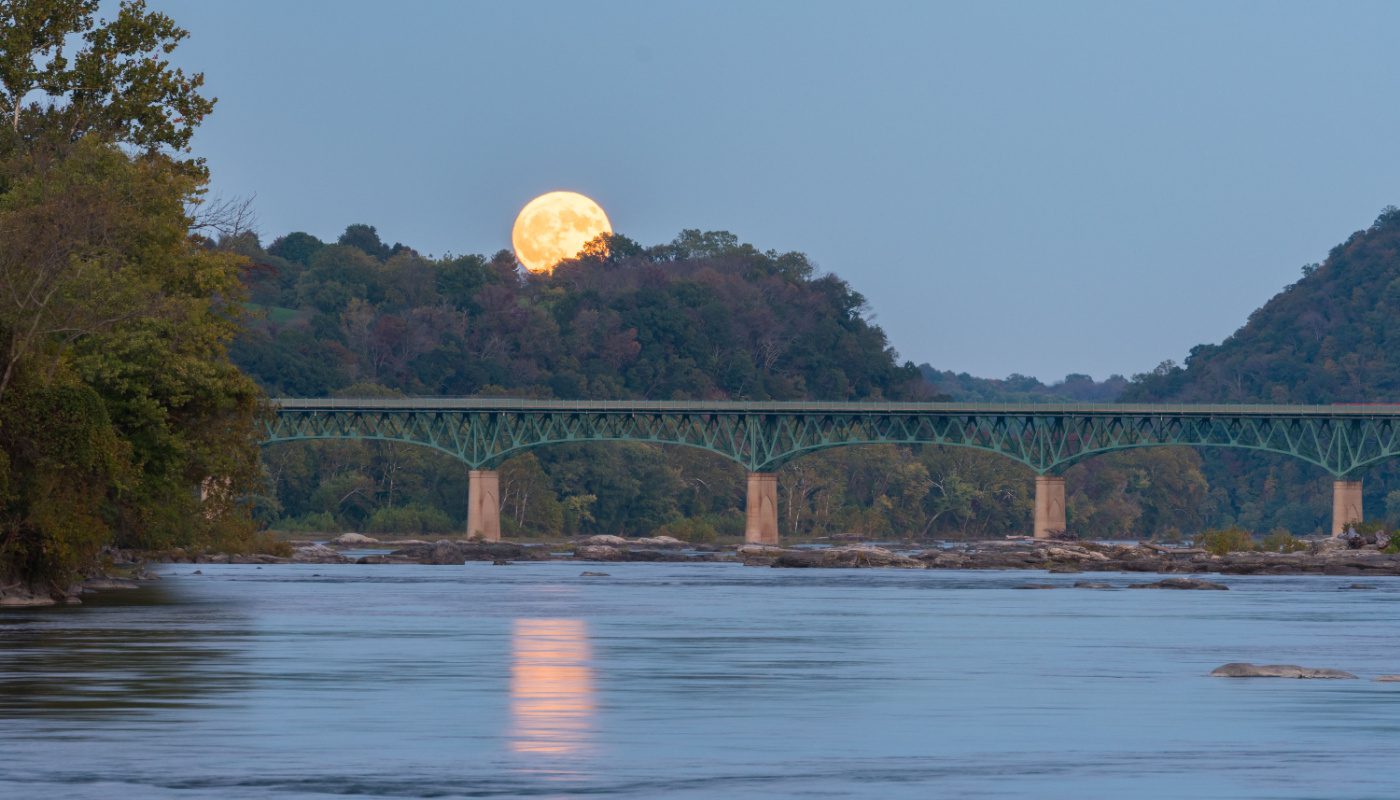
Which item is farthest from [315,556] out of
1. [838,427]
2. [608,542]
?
[838,427]

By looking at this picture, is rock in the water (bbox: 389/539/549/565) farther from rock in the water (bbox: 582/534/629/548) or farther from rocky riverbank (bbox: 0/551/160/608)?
rocky riverbank (bbox: 0/551/160/608)

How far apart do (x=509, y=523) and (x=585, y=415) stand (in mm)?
20517

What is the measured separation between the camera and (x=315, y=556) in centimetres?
11394

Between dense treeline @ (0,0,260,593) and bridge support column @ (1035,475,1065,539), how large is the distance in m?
80.3

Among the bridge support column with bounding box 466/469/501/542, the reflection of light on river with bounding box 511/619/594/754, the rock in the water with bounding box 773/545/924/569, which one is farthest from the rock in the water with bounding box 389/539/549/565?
the reflection of light on river with bounding box 511/619/594/754

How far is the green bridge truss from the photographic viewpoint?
13725cm

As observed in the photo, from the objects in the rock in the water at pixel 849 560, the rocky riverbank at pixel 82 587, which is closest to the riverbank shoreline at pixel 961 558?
the rock in the water at pixel 849 560

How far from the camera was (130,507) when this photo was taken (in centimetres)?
6028

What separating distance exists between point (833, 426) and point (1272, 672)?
11425 centimetres

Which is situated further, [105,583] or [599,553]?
[599,553]

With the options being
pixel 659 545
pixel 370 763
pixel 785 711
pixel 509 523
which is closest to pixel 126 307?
pixel 785 711

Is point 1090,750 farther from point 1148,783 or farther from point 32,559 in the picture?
point 32,559

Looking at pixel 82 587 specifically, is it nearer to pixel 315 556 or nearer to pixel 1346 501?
pixel 315 556

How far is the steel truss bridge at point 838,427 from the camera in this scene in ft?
450
